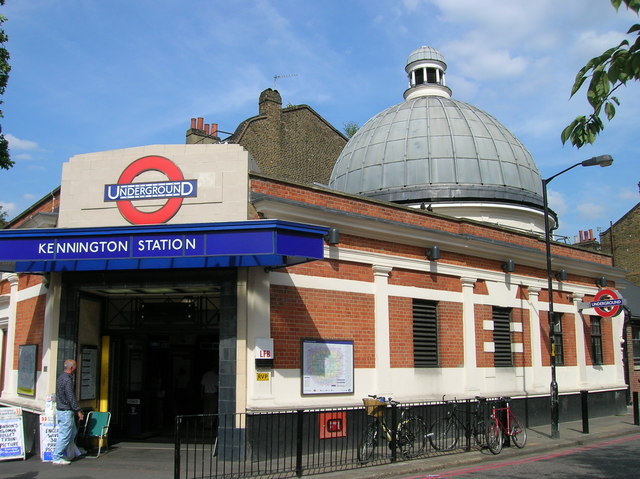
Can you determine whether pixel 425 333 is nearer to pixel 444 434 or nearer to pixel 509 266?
pixel 444 434

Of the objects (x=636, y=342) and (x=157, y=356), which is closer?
(x=157, y=356)

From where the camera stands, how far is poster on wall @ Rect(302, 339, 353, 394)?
1287 cm

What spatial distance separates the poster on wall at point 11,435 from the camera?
12094mm

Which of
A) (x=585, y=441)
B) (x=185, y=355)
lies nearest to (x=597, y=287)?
(x=585, y=441)

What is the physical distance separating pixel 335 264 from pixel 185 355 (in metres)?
5.12

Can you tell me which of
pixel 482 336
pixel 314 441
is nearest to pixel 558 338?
pixel 482 336

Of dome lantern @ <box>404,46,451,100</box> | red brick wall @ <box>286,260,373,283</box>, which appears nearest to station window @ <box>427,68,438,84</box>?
dome lantern @ <box>404,46,451,100</box>

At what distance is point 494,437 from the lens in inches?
509

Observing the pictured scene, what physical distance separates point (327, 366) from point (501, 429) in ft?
13.1

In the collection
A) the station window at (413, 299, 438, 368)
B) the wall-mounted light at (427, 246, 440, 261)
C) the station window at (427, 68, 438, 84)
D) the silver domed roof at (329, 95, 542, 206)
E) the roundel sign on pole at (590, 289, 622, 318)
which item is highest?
the station window at (427, 68, 438, 84)

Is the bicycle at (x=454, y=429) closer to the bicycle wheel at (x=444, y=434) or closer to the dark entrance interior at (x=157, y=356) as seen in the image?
the bicycle wheel at (x=444, y=434)

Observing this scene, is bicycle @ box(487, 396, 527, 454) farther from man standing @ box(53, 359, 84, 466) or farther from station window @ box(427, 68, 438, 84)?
station window @ box(427, 68, 438, 84)

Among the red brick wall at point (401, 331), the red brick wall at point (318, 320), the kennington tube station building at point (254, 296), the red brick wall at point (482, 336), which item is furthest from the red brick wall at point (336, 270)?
the red brick wall at point (482, 336)

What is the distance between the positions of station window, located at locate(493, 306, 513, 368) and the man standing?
36.5 ft
